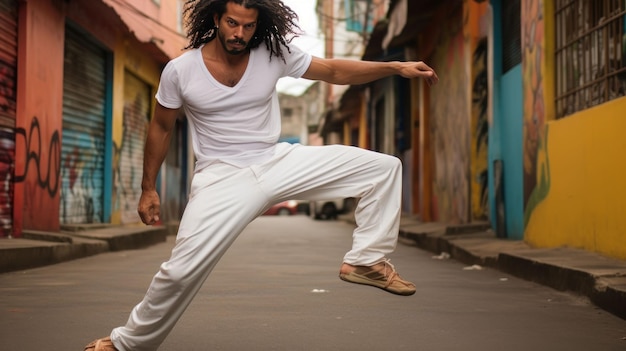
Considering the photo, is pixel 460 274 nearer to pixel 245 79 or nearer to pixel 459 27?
pixel 245 79

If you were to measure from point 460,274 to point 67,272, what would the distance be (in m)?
4.05

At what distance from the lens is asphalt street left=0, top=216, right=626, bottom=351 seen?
4.75 metres

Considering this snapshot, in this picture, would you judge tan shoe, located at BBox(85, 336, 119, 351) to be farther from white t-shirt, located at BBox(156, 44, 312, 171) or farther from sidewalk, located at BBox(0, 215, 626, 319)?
sidewalk, located at BBox(0, 215, 626, 319)

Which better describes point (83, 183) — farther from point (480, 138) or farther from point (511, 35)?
point (511, 35)

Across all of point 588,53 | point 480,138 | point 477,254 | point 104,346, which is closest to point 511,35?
point 480,138

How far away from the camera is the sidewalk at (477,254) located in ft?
20.8

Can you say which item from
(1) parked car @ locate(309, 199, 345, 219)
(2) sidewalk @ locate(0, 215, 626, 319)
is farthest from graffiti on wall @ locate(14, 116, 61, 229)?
(1) parked car @ locate(309, 199, 345, 219)

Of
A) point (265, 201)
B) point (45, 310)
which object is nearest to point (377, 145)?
point (45, 310)

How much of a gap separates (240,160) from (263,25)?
65 cm

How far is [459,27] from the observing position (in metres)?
16.2

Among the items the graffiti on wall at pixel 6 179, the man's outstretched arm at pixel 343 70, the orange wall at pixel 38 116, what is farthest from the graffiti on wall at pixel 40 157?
the man's outstretched arm at pixel 343 70

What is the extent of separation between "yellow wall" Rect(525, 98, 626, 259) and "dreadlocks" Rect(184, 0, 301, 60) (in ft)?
13.5

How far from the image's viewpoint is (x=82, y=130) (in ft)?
50.1

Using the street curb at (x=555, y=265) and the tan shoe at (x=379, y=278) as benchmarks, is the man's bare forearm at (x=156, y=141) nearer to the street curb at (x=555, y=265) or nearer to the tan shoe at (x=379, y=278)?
the tan shoe at (x=379, y=278)
